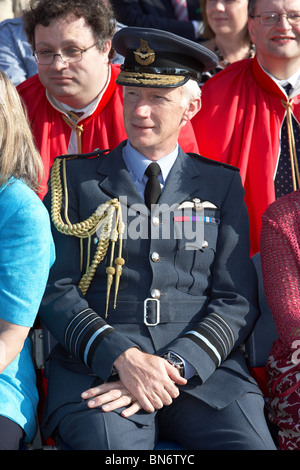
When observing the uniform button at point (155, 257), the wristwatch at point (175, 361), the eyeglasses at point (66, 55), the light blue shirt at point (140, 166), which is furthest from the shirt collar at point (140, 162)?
the eyeglasses at point (66, 55)

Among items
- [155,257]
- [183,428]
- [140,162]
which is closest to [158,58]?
[140,162]

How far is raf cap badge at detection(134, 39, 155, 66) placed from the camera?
306 cm

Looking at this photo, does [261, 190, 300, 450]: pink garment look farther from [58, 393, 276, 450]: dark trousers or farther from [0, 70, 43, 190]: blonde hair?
[0, 70, 43, 190]: blonde hair

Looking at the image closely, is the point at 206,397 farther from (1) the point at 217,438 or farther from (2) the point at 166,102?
(2) the point at 166,102

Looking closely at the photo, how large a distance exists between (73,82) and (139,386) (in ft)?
5.68

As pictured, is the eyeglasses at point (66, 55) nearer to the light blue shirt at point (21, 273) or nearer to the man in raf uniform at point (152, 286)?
the man in raf uniform at point (152, 286)

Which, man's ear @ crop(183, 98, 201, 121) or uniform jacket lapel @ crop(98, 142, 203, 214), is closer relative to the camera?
uniform jacket lapel @ crop(98, 142, 203, 214)

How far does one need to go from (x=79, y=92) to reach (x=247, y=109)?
0.84 m

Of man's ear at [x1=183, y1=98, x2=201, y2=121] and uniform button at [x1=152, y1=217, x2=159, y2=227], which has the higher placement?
man's ear at [x1=183, y1=98, x2=201, y2=121]

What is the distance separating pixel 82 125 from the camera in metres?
3.89

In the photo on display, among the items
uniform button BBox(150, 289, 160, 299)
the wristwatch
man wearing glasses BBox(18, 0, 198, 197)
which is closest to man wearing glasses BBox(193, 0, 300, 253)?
man wearing glasses BBox(18, 0, 198, 197)

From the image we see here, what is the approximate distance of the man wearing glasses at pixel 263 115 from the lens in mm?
3770

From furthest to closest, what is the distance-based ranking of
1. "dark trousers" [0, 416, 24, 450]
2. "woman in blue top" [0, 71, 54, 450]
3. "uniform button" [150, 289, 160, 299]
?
"uniform button" [150, 289, 160, 299] < "woman in blue top" [0, 71, 54, 450] < "dark trousers" [0, 416, 24, 450]

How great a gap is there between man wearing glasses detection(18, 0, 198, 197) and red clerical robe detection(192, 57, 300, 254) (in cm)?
20
